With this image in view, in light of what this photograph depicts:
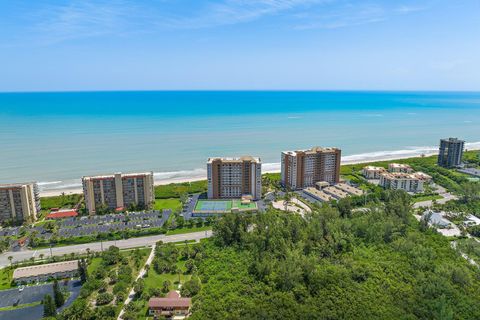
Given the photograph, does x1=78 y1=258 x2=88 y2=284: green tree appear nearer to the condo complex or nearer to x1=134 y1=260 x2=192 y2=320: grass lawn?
x1=134 y1=260 x2=192 y2=320: grass lawn

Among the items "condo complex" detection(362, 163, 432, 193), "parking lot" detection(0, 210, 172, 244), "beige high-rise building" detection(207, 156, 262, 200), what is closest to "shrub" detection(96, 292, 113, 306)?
"parking lot" detection(0, 210, 172, 244)

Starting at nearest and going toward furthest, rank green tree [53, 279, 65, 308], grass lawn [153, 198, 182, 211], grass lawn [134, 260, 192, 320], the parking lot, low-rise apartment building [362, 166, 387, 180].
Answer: green tree [53, 279, 65, 308] < grass lawn [134, 260, 192, 320] < the parking lot < grass lawn [153, 198, 182, 211] < low-rise apartment building [362, 166, 387, 180]

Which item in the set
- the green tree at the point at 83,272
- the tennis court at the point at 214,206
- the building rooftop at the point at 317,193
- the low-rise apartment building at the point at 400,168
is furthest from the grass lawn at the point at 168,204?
the low-rise apartment building at the point at 400,168

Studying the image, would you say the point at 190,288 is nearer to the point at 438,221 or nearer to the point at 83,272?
the point at 83,272

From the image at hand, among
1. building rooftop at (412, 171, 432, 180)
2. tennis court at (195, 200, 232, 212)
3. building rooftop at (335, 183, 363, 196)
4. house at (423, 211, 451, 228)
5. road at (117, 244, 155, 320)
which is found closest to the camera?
road at (117, 244, 155, 320)

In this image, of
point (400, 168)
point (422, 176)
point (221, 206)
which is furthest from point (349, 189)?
point (221, 206)

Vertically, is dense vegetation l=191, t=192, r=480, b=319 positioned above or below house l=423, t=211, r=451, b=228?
above

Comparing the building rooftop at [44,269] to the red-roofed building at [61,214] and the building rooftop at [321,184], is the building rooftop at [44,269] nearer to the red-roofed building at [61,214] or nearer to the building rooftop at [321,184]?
the red-roofed building at [61,214]

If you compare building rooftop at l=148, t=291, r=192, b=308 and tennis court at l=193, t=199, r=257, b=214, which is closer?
building rooftop at l=148, t=291, r=192, b=308
